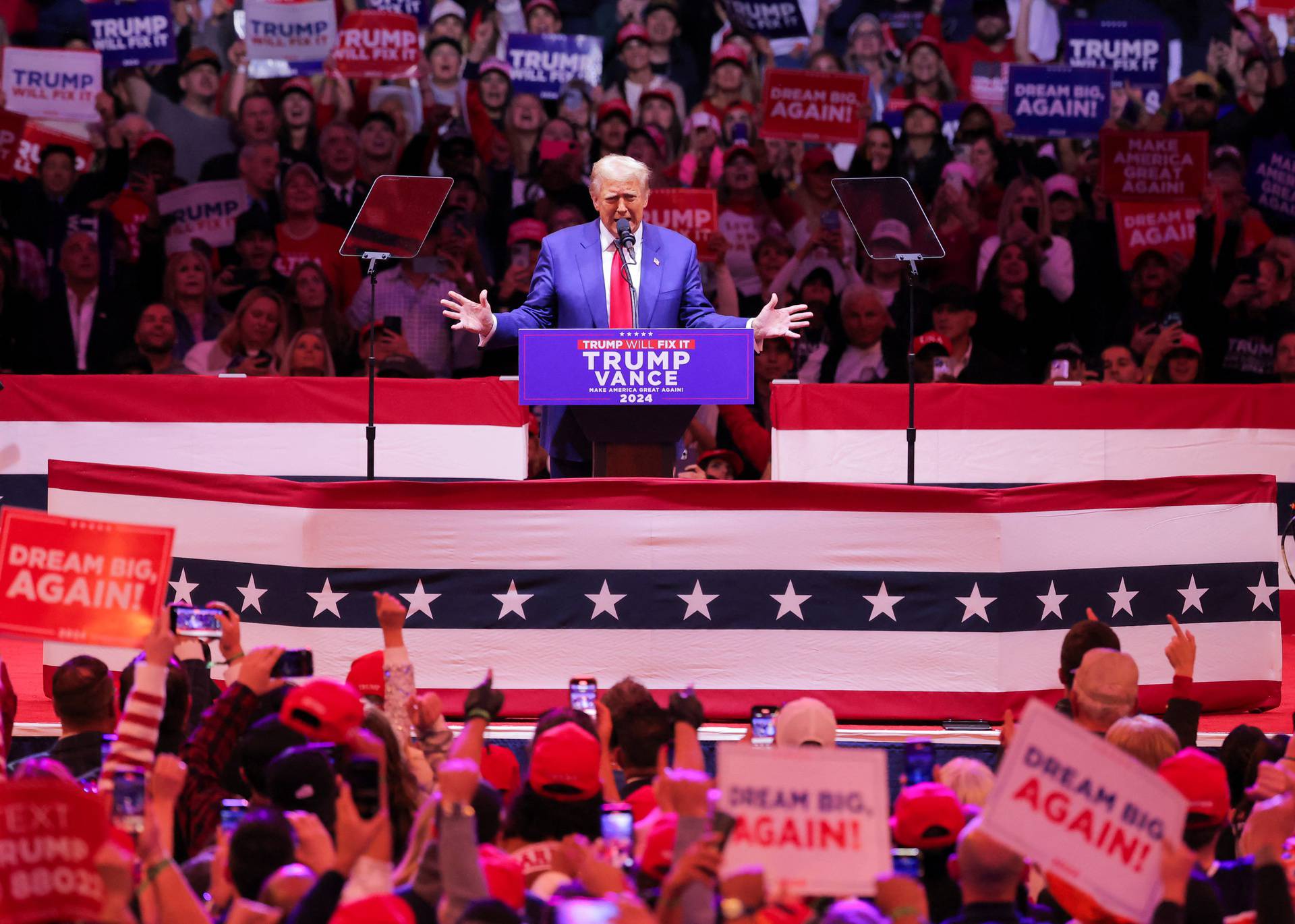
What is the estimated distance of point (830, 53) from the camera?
11891mm

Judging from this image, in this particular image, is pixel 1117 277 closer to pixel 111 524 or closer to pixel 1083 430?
pixel 1083 430

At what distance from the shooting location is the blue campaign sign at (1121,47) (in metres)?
11.8

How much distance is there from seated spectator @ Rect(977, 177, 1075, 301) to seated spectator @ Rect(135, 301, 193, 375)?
15.9 feet

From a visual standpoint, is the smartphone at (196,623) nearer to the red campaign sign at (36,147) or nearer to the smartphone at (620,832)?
the smartphone at (620,832)

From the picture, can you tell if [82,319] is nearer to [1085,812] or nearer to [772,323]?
[772,323]

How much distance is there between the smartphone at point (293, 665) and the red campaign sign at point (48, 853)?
138 cm

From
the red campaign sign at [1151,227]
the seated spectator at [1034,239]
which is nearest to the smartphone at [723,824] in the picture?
the seated spectator at [1034,239]

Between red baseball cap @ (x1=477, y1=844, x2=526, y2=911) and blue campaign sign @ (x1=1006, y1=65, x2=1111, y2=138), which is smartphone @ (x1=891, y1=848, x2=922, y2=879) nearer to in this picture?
red baseball cap @ (x1=477, y1=844, x2=526, y2=911)

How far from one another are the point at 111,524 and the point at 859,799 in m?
2.11

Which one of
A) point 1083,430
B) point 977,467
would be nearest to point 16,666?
point 977,467

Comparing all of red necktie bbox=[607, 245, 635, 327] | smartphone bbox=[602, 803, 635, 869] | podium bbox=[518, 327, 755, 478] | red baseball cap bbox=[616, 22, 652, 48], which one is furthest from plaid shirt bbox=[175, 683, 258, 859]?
red baseball cap bbox=[616, 22, 652, 48]

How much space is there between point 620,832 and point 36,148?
9.00 m

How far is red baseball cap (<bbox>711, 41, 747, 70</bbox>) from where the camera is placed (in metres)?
11.6

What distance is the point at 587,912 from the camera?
2594 mm
